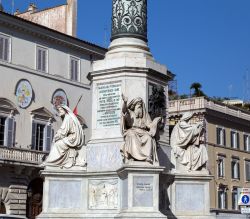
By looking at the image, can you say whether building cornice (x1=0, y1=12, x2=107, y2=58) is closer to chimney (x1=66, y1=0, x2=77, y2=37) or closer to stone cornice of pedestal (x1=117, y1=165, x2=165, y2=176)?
chimney (x1=66, y1=0, x2=77, y2=37)

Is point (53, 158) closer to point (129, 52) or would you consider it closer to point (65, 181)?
point (65, 181)

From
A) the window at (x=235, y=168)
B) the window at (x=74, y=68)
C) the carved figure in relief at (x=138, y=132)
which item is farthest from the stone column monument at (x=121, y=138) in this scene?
the window at (x=235, y=168)

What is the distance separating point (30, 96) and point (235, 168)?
2594 centimetres

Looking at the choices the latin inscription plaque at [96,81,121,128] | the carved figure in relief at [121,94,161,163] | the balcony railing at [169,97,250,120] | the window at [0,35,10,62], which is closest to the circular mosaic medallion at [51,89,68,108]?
the window at [0,35,10,62]

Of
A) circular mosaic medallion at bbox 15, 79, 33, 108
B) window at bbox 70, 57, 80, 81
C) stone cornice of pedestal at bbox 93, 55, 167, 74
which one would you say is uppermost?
window at bbox 70, 57, 80, 81

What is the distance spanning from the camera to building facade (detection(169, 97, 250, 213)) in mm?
56156

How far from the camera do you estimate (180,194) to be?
17219mm

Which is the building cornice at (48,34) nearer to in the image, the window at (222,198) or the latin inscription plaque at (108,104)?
the window at (222,198)

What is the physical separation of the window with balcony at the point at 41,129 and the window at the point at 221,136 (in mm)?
20635

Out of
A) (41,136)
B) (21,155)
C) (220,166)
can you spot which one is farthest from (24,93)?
(220,166)

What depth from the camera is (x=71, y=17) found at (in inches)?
1918

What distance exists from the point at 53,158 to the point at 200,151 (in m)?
4.10

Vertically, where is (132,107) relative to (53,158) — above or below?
above

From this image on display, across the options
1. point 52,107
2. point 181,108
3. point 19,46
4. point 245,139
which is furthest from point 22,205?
point 245,139
